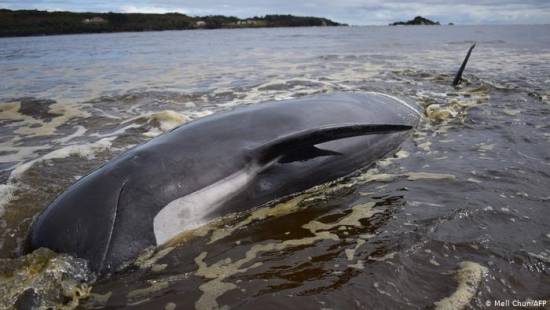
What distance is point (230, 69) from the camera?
17797mm

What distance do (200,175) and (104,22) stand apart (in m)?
115

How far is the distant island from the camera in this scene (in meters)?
92.4

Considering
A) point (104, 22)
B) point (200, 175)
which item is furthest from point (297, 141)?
point (104, 22)

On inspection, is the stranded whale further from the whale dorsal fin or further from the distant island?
the distant island

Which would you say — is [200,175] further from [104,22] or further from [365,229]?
[104,22]

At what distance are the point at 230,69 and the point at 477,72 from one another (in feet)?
30.1

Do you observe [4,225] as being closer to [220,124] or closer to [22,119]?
[220,124]

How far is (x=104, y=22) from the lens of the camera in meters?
107

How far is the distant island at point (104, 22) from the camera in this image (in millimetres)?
92438

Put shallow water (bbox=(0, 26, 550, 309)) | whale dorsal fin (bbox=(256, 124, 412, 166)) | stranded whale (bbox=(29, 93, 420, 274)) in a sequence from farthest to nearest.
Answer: whale dorsal fin (bbox=(256, 124, 412, 166)) → stranded whale (bbox=(29, 93, 420, 274)) → shallow water (bbox=(0, 26, 550, 309))

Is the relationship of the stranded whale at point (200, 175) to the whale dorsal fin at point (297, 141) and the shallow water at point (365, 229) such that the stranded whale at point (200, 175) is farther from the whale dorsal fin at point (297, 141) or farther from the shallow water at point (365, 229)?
the shallow water at point (365, 229)

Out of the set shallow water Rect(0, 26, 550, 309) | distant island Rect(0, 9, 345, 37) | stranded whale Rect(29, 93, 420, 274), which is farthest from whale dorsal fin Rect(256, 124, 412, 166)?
distant island Rect(0, 9, 345, 37)

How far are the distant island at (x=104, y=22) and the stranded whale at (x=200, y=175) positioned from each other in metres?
98.8

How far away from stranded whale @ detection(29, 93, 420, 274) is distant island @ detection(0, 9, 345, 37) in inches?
3890
